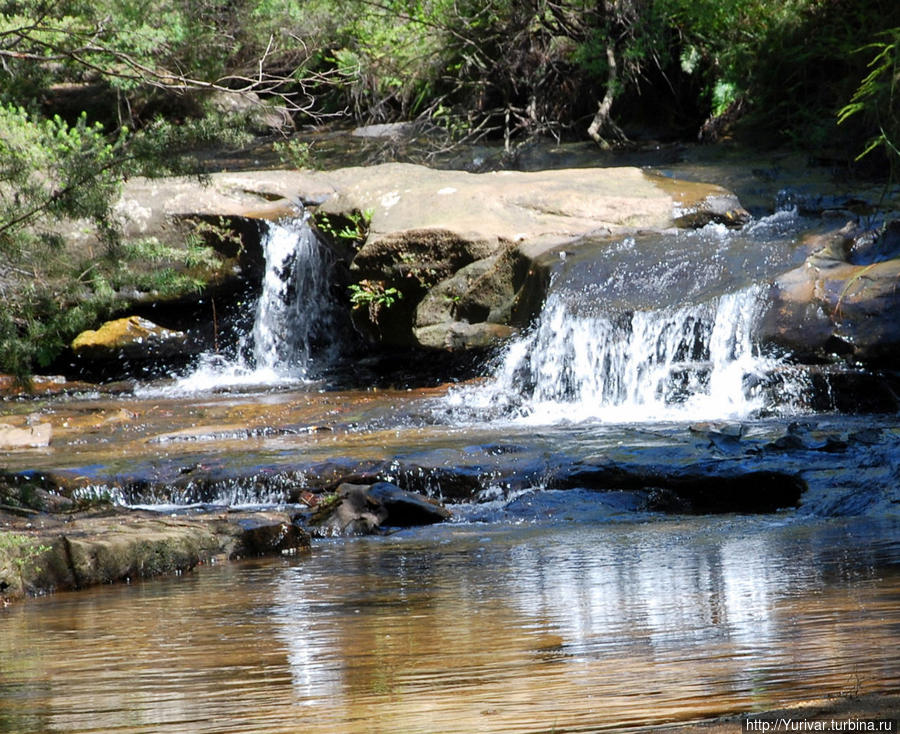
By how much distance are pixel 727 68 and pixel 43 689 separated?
1614cm

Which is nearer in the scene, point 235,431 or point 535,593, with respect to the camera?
point 535,593

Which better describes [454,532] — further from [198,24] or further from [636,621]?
[198,24]

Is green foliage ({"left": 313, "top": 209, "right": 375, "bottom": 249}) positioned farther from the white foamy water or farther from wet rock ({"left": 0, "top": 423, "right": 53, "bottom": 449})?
wet rock ({"left": 0, "top": 423, "right": 53, "bottom": 449})

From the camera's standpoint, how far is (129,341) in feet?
52.0

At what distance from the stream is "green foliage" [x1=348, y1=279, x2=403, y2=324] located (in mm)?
1197

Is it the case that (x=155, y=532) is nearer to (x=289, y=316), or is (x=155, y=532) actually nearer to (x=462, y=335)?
(x=462, y=335)

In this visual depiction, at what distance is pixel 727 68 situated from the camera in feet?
56.6

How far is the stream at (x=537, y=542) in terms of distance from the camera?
254 centimetres

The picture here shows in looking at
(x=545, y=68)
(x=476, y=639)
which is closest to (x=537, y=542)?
(x=476, y=639)

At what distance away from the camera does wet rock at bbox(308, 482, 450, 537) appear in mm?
6559

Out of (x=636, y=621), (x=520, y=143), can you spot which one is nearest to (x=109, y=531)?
(x=636, y=621)

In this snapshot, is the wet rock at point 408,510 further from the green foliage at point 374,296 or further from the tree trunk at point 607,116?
the tree trunk at point 607,116

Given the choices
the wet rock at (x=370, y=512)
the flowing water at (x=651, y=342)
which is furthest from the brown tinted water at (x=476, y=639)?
the flowing water at (x=651, y=342)

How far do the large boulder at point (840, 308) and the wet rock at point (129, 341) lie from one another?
8.74m
